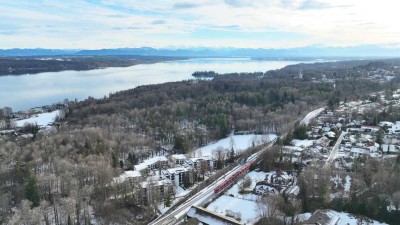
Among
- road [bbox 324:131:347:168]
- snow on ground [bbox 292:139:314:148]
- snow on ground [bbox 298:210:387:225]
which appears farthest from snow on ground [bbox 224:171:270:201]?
snow on ground [bbox 292:139:314:148]

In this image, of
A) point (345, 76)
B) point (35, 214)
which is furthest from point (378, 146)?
point (345, 76)

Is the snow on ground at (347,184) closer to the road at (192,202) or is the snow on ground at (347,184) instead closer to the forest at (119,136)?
the road at (192,202)

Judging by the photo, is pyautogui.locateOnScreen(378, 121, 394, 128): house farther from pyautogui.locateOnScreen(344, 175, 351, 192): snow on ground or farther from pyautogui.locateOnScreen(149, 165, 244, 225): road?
pyautogui.locateOnScreen(149, 165, 244, 225): road

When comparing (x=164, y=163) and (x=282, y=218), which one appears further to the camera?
(x=164, y=163)

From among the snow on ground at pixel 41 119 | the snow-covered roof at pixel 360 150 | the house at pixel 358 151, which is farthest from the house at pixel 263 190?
the snow on ground at pixel 41 119

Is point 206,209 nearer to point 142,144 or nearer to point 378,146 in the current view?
point 142,144

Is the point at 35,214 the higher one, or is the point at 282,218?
the point at 35,214
